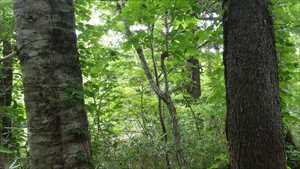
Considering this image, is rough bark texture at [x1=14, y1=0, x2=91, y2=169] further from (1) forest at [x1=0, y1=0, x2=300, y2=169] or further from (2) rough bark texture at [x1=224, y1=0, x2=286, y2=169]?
(2) rough bark texture at [x1=224, y1=0, x2=286, y2=169]

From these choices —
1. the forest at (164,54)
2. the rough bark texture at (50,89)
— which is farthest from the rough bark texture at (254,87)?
the rough bark texture at (50,89)

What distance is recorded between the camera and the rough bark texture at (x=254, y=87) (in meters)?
2.56

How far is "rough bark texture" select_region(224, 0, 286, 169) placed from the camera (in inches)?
101

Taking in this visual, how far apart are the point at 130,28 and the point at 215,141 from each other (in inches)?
106

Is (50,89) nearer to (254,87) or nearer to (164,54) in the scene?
(254,87)

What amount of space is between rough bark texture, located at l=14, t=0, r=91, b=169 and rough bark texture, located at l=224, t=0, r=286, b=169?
1.37m

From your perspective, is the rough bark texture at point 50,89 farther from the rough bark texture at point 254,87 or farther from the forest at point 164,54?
the rough bark texture at point 254,87

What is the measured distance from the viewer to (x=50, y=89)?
200 centimetres

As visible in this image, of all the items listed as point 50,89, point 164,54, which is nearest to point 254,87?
point 50,89

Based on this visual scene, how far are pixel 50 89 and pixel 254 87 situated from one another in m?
1.66

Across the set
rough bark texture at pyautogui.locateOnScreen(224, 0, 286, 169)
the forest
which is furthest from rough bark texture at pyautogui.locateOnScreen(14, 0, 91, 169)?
rough bark texture at pyautogui.locateOnScreen(224, 0, 286, 169)

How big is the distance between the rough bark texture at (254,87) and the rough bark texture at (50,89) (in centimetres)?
137

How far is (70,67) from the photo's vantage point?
2107mm

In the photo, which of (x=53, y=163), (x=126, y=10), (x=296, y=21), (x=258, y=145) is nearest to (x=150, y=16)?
(x=126, y=10)
